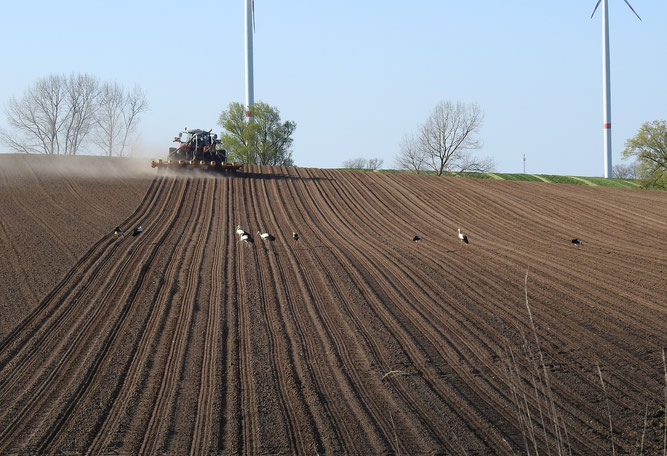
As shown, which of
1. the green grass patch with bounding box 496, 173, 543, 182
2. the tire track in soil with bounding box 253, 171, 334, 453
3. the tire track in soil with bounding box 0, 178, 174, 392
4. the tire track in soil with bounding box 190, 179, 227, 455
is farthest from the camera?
the green grass patch with bounding box 496, 173, 543, 182

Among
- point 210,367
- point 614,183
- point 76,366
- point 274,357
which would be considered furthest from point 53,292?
point 614,183

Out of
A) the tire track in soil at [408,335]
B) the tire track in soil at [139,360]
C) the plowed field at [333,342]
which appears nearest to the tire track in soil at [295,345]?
the plowed field at [333,342]

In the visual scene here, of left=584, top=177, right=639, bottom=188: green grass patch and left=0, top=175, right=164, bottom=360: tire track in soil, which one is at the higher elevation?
left=584, top=177, right=639, bottom=188: green grass patch

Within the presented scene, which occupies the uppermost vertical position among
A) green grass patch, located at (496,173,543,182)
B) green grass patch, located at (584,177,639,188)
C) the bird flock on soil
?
green grass patch, located at (496,173,543,182)

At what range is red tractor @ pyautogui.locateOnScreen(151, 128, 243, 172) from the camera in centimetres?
4247

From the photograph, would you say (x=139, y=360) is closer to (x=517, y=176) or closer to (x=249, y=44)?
(x=249, y=44)

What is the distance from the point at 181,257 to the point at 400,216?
540 inches

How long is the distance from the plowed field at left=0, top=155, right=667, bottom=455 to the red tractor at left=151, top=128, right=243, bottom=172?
1275 cm

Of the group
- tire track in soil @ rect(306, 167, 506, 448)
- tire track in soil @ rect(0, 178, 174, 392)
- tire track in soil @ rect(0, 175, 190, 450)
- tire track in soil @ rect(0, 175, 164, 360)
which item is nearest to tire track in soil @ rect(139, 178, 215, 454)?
tire track in soil @ rect(0, 175, 190, 450)

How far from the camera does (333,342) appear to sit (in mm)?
14664

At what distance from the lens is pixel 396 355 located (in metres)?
14.0

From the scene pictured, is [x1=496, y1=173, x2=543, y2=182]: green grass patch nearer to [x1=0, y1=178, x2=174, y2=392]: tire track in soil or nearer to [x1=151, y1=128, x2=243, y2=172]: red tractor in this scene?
[x1=151, y1=128, x2=243, y2=172]: red tractor

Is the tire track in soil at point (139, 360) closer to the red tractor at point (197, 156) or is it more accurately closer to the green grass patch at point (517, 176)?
the red tractor at point (197, 156)

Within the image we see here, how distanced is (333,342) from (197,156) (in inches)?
1184
